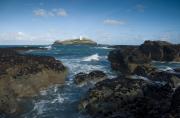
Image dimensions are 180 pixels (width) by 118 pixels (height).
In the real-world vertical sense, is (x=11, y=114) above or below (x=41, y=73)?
below

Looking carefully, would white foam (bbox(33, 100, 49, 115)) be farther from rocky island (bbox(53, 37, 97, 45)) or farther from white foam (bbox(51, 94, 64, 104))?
rocky island (bbox(53, 37, 97, 45))

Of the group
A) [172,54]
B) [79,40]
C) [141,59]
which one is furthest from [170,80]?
[79,40]

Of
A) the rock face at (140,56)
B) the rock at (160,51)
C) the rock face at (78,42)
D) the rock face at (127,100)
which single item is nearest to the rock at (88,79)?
the rock face at (127,100)

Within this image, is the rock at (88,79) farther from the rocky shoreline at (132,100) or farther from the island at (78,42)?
the island at (78,42)

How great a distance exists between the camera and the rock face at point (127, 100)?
39.0 ft

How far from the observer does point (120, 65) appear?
31250 mm

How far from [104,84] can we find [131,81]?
1761 millimetres

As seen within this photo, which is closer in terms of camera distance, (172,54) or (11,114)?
(11,114)

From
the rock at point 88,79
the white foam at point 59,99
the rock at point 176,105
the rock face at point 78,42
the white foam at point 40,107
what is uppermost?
the rock face at point 78,42

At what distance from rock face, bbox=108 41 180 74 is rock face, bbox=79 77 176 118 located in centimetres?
1050

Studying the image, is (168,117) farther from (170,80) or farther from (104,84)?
(170,80)

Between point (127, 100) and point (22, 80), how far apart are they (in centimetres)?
816

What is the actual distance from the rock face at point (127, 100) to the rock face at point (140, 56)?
10.5 meters

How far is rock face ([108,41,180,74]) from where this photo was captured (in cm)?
2934
